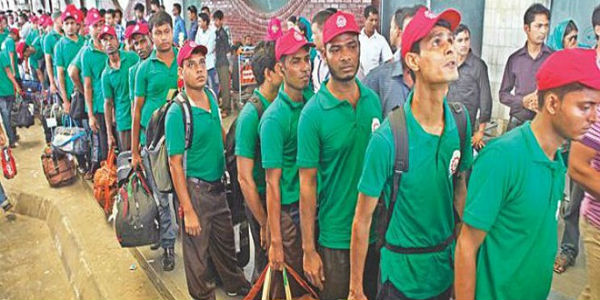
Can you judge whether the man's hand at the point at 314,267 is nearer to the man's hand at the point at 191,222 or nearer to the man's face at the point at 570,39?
the man's hand at the point at 191,222

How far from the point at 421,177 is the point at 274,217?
1.02 meters

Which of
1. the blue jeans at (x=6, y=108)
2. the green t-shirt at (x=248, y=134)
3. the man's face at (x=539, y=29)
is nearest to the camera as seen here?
the green t-shirt at (x=248, y=134)

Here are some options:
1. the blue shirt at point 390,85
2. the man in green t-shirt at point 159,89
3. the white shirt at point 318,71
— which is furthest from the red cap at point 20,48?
the blue shirt at point 390,85

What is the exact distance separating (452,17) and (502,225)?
0.89m

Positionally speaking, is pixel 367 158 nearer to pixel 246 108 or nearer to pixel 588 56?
pixel 588 56

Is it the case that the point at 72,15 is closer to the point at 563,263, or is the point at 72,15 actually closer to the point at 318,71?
the point at 318,71

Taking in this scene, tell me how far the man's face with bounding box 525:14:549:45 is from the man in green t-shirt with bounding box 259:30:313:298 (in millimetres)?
2501

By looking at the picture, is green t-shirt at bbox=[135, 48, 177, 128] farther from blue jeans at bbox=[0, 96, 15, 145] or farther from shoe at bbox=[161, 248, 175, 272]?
blue jeans at bbox=[0, 96, 15, 145]

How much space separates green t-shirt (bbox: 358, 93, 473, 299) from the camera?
7.31 feet

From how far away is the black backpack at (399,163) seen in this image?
2215 millimetres

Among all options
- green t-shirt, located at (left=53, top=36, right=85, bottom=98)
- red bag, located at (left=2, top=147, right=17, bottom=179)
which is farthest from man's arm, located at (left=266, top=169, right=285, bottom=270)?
green t-shirt, located at (left=53, top=36, right=85, bottom=98)

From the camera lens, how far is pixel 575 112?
6.24 feet

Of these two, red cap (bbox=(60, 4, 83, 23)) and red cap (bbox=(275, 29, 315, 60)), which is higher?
red cap (bbox=(60, 4, 83, 23))

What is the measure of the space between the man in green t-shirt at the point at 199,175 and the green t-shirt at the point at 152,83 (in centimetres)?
113
